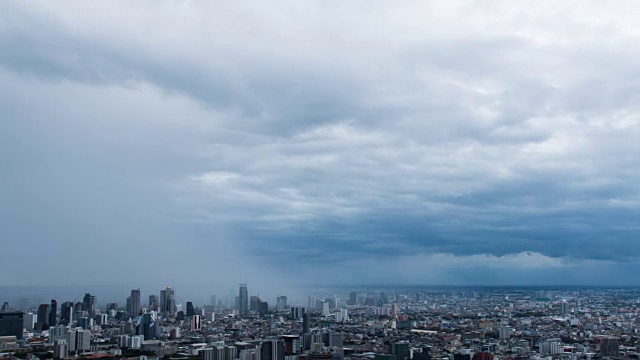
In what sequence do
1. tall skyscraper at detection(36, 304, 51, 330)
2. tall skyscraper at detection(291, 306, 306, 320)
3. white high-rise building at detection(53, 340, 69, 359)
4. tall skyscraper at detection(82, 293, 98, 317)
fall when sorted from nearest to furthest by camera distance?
white high-rise building at detection(53, 340, 69, 359)
tall skyscraper at detection(36, 304, 51, 330)
tall skyscraper at detection(82, 293, 98, 317)
tall skyscraper at detection(291, 306, 306, 320)

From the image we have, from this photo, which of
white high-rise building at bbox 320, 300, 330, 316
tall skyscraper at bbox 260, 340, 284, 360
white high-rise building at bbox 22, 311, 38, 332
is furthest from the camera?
white high-rise building at bbox 320, 300, 330, 316

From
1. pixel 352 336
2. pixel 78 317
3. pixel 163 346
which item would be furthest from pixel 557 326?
pixel 78 317

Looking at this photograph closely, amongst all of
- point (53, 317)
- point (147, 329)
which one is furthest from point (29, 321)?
point (147, 329)

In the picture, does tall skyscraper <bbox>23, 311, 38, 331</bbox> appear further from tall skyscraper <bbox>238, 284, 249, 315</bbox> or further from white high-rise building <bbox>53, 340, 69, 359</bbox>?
tall skyscraper <bbox>238, 284, 249, 315</bbox>

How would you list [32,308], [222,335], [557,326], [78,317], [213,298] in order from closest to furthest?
[222,335] < [557,326] < [78,317] < [32,308] < [213,298]

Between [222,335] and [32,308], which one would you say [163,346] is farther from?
[32,308]

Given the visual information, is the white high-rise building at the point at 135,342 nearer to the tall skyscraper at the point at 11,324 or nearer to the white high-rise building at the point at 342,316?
the tall skyscraper at the point at 11,324

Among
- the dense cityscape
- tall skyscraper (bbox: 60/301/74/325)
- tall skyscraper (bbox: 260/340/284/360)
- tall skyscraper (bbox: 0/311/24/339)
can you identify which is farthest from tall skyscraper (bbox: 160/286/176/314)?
tall skyscraper (bbox: 260/340/284/360)
